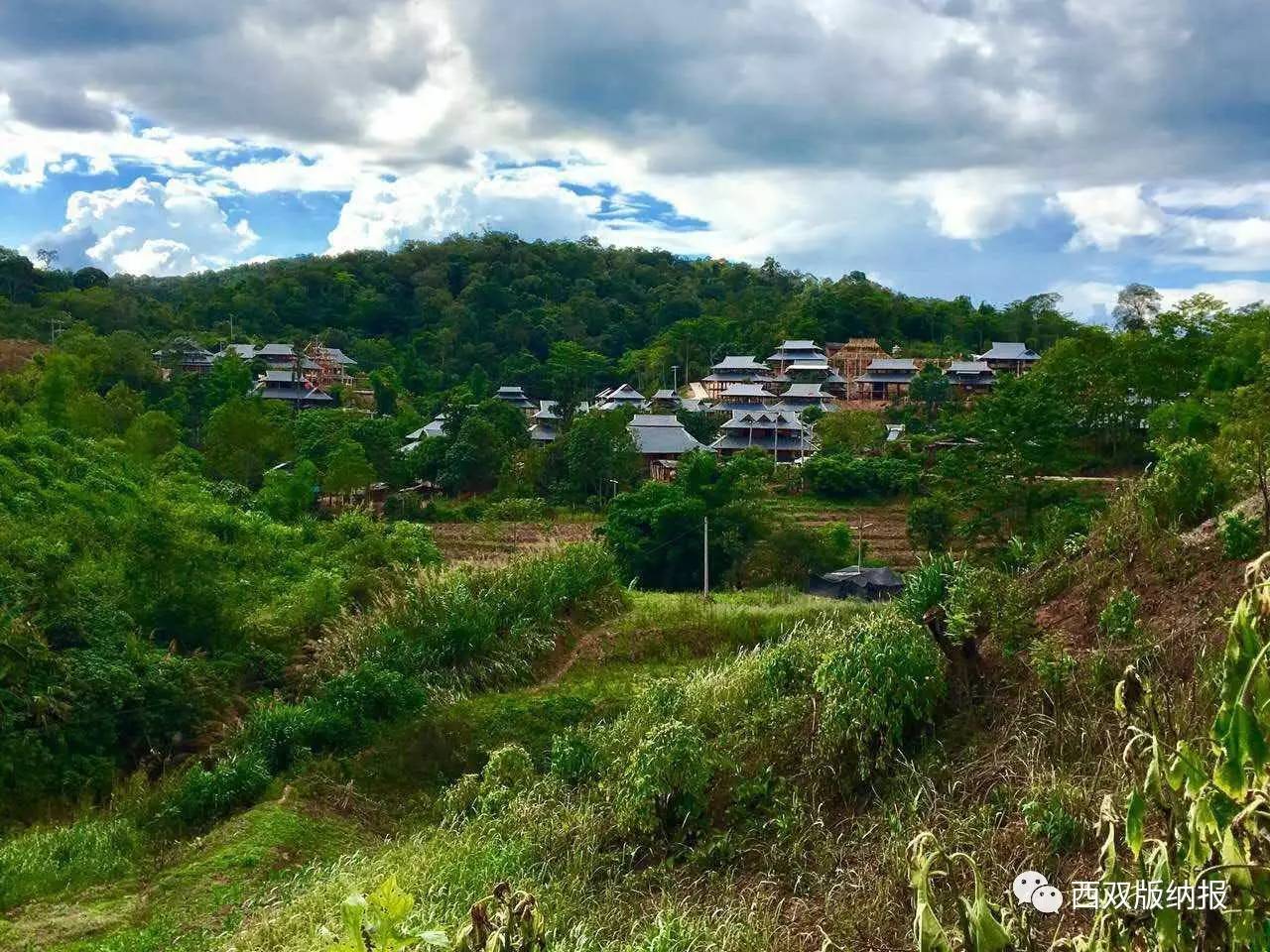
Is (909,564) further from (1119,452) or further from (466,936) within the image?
(466,936)

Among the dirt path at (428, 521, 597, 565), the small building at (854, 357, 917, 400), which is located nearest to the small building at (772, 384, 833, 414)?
the small building at (854, 357, 917, 400)

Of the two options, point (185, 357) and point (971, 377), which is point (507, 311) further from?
point (971, 377)

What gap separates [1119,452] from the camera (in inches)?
1038

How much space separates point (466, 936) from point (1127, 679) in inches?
55.4

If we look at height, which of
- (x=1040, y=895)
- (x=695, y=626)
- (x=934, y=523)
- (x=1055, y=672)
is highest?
(x=1040, y=895)

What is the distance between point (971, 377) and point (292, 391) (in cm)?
2519

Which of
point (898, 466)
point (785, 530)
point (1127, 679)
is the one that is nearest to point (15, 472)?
point (785, 530)

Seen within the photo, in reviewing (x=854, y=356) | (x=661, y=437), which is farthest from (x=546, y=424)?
(x=854, y=356)

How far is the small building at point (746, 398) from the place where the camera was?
133 ft

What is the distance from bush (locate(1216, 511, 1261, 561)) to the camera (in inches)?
248

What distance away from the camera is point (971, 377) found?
129ft

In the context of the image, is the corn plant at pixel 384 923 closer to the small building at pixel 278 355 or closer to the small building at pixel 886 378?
the small building at pixel 886 378

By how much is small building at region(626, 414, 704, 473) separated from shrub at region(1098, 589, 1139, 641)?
2377 cm

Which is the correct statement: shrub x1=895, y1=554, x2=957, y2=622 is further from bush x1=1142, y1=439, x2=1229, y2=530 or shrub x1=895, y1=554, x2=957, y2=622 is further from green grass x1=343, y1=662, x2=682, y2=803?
green grass x1=343, y1=662, x2=682, y2=803
